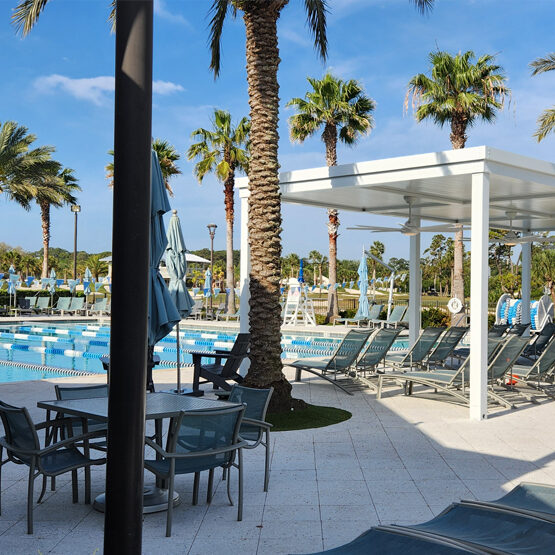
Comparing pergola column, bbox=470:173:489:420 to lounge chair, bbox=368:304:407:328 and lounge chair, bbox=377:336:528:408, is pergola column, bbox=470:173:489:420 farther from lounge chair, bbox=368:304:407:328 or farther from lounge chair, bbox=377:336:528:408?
lounge chair, bbox=368:304:407:328

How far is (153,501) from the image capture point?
492 centimetres

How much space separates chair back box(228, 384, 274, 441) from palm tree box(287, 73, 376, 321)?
19274 millimetres

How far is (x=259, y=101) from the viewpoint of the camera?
8484mm

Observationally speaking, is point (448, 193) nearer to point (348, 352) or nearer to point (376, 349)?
point (376, 349)

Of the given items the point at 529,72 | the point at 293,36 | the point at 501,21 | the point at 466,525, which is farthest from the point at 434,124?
the point at 466,525

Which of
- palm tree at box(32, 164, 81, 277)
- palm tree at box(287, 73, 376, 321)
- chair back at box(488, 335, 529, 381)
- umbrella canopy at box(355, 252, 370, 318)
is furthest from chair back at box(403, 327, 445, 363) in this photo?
palm tree at box(32, 164, 81, 277)

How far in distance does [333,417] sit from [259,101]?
159 inches

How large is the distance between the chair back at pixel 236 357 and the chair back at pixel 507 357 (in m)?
3.43

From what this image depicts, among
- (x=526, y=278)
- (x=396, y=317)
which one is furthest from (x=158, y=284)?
(x=396, y=317)

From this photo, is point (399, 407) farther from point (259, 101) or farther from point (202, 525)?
point (202, 525)

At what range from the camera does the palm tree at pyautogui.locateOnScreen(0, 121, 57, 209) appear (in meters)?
25.0

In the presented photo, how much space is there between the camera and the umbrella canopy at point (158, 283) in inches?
276

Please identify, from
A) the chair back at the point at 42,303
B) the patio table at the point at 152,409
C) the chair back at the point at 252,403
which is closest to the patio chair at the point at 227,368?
the chair back at the point at 252,403

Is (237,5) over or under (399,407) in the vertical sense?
over
